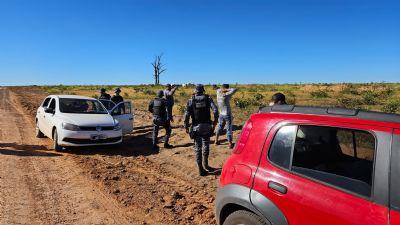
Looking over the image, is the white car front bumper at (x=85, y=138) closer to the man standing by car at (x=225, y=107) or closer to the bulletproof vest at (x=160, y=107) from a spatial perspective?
the bulletproof vest at (x=160, y=107)

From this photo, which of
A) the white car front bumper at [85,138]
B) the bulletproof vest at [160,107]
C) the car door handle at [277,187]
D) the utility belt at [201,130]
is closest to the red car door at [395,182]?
the car door handle at [277,187]

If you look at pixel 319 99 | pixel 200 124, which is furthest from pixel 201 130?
pixel 319 99

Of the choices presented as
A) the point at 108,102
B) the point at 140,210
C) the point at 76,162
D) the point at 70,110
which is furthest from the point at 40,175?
the point at 108,102

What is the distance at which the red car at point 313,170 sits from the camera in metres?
3.00

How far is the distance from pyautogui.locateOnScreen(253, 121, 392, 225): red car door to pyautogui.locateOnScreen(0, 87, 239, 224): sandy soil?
9.03 ft

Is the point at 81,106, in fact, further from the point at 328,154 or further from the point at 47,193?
the point at 328,154

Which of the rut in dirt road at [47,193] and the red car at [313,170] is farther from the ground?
the red car at [313,170]

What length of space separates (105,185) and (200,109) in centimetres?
236

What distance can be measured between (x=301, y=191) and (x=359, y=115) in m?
0.73

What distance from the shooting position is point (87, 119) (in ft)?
38.8

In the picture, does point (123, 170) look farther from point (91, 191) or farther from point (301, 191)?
point (301, 191)

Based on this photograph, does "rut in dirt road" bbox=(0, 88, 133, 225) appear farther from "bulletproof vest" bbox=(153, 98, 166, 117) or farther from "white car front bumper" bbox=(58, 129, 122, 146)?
"bulletproof vest" bbox=(153, 98, 166, 117)

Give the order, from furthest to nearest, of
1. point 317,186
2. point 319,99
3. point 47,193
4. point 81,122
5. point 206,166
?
1. point 319,99
2. point 81,122
3. point 206,166
4. point 47,193
5. point 317,186

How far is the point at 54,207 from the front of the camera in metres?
6.68
